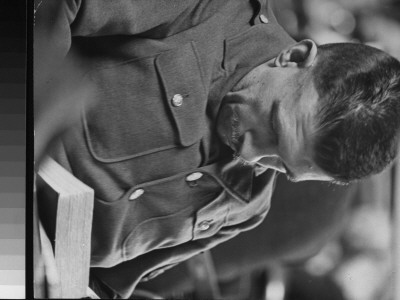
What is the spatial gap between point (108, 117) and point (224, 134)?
1.05 feet

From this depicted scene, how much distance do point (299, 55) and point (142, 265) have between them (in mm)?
729

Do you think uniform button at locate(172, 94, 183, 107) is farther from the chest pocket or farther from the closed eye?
the closed eye

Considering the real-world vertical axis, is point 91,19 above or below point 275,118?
above

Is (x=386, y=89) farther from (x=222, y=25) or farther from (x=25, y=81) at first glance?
(x=25, y=81)

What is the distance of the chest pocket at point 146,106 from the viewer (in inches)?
58.7

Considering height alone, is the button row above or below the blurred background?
above

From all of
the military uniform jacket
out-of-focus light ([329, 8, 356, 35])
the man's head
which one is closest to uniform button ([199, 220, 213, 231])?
the military uniform jacket

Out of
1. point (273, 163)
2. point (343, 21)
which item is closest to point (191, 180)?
point (273, 163)

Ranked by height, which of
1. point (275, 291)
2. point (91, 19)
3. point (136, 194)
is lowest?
point (275, 291)

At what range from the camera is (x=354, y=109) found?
1.48m

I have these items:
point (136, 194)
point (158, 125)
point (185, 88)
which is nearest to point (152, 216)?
point (136, 194)

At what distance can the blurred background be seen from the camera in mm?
1544

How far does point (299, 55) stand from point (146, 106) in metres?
0.45

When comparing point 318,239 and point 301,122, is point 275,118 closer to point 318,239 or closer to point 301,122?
point 301,122
